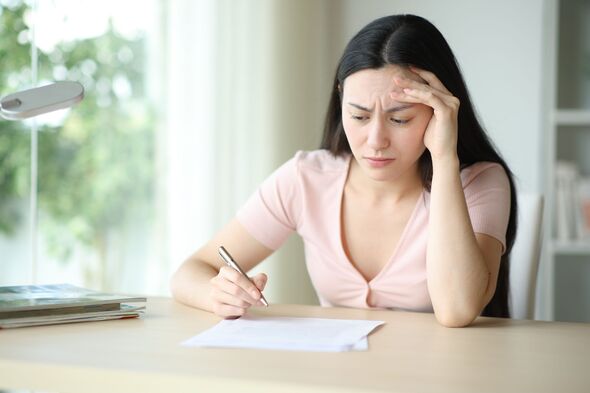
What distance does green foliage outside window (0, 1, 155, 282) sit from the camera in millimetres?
4059

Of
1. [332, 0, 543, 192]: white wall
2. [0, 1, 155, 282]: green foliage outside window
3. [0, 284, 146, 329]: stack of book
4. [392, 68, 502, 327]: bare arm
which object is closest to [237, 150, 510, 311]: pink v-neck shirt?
[392, 68, 502, 327]: bare arm

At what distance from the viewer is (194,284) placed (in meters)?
1.56

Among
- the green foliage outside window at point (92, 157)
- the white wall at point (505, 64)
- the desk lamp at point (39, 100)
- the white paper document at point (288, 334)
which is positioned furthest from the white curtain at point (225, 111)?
the white paper document at point (288, 334)

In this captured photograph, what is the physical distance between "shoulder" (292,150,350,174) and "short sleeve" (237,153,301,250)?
2cm

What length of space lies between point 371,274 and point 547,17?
5.69 feet

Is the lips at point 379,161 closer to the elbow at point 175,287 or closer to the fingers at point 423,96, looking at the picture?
the fingers at point 423,96

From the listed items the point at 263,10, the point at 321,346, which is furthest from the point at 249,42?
the point at 321,346

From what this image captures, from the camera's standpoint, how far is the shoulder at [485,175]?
1656mm

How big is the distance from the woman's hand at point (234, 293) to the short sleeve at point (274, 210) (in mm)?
411

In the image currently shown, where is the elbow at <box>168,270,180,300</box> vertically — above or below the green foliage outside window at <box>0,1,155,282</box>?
below

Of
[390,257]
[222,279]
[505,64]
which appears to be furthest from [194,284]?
[505,64]

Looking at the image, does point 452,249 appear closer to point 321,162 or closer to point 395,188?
point 395,188

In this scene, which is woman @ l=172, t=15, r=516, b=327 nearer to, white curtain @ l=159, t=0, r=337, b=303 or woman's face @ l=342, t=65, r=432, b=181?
woman's face @ l=342, t=65, r=432, b=181

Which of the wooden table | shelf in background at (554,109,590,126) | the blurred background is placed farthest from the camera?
the blurred background
